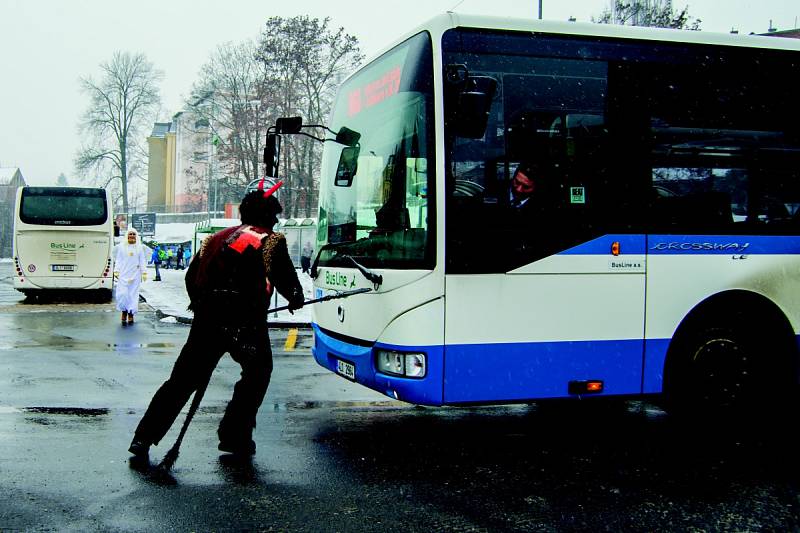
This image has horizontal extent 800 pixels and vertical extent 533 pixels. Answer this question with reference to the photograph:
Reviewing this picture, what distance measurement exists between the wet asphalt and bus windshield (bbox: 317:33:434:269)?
4.77 feet

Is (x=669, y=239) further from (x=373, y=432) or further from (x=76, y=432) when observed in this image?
(x=76, y=432)

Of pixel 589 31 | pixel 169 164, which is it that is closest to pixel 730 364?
pixel 589 31

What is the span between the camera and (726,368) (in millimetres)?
6391

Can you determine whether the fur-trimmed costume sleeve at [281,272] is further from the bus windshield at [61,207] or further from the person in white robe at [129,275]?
the bus windshield at [61,207]

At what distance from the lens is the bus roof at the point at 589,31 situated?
582 cm

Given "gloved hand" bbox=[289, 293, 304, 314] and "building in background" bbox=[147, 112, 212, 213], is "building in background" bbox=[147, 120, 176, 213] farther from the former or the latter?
"gloved hand" bbox=[289, 293, 304, 314]

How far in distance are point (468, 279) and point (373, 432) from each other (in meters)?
1.64

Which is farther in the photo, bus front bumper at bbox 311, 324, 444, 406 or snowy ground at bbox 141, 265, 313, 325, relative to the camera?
snowy ground at bbox 141, 265, 313, 325

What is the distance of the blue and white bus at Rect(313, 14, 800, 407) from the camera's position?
5699 mm

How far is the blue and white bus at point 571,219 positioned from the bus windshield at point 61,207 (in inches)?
650

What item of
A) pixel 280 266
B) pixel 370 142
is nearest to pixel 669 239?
pixel 370 142

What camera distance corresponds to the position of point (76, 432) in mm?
6250

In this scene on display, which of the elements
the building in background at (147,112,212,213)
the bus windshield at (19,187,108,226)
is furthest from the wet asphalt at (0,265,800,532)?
the building in background at (147,112,212,213)

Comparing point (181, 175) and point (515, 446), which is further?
point (181, 175)
